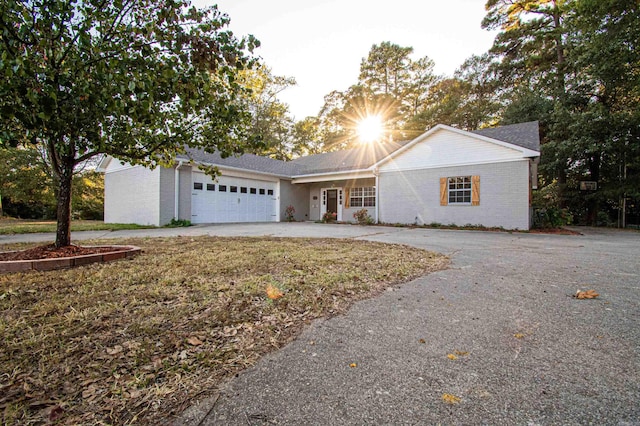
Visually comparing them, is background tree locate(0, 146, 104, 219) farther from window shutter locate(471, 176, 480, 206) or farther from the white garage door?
window shutter locate(471, 176, 480, 206)

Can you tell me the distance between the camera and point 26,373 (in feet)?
4.79

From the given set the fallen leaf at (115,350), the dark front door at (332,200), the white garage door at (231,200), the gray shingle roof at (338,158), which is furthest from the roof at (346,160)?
the fallen leaf at (115,350)

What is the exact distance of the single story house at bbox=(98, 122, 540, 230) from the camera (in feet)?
34.2

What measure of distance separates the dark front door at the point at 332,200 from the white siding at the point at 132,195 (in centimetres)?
853

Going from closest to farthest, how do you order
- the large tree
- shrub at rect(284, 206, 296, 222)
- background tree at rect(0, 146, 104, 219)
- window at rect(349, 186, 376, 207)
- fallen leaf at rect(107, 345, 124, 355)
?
1. fallen leaf at rect(107, 345, 124, 355)
2. the large tree
3. window at rect(349, 186, 376, 207)
4. background tree at rect(0, 146, 104, 219)
5. shrub at rect(284, 206, 296, 222)

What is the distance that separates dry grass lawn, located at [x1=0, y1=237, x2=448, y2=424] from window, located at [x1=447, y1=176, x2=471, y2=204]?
27.9 ft

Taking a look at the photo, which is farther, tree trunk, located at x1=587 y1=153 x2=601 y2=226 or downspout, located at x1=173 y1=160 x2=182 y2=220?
tree trunk, located at x1=587 y1=153 x2=601 y2=226

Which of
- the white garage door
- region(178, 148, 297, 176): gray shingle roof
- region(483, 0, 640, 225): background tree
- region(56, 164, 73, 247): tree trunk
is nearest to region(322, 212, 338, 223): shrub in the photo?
the white garage door

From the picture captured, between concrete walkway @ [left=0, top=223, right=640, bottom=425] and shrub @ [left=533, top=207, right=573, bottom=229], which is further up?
shrub @ [left=533, top=207, right=573, bottom=229]

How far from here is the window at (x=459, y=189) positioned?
11.2 m

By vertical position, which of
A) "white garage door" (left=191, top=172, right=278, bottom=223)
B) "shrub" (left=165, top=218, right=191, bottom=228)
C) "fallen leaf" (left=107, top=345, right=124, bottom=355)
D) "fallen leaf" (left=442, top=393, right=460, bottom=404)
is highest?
"white garage door" (left=191, top=172, right=278, bottom=223)

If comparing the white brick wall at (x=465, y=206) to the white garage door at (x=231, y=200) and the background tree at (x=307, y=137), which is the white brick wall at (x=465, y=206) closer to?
the white garage door at (x=231, y=200)

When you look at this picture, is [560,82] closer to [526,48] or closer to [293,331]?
[526,48]

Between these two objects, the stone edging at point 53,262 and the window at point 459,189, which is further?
the window at point 459,189
